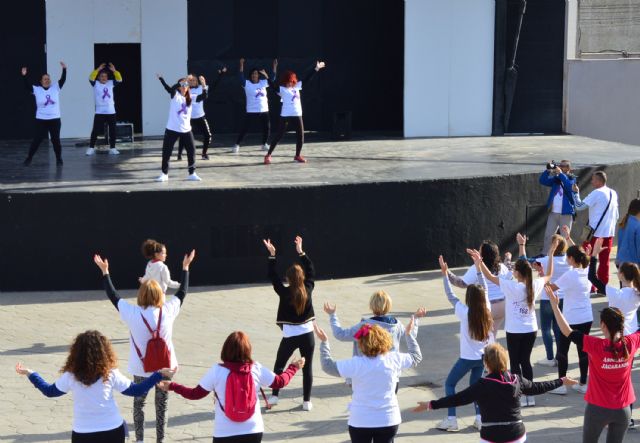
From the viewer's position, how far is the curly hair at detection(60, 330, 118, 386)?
298 inches

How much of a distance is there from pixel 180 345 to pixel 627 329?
499 centimetres

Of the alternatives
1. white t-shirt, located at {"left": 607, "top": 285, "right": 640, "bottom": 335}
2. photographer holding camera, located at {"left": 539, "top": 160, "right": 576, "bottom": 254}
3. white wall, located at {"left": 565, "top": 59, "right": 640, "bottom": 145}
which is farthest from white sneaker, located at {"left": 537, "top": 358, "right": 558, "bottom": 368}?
white wall, located at {"left": 565, "top": 59, "right": 640, "bottom": 145}

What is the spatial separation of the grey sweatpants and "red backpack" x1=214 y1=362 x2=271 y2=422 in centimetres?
265

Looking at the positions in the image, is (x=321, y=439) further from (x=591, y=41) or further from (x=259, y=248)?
(x=591, y=41)

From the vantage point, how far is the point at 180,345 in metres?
12.6

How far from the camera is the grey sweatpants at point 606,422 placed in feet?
27.8

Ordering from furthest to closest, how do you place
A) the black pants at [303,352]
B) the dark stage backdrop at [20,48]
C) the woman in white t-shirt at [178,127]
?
1. the dark stage backdrop at [20,48]
2. the woman in white t-shirt at [178,127]
3. the black pants at [303,352]

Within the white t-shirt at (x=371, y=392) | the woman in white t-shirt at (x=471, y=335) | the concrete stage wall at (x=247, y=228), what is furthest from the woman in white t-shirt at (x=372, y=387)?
the concrete stage wall at (x=247, y=228)

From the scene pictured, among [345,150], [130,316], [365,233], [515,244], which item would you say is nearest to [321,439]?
[130,316]

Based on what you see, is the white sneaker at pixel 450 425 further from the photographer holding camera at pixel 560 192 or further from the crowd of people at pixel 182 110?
the crowd of people at pixel 182 110

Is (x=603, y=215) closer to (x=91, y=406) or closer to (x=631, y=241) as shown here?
(x=631, y=241)

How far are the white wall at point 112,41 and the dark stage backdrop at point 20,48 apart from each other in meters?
0.20

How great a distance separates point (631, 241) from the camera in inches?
527

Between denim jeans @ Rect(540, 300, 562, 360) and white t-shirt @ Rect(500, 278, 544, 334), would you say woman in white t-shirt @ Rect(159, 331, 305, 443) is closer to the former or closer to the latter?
white t-shirt @ Rect(500, 278, 544, 334)
